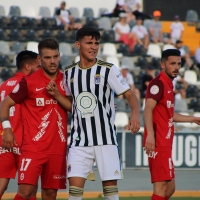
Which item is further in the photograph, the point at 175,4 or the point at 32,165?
the point at 175,4

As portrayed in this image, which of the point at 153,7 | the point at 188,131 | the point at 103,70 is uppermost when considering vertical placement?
the point at 153,7

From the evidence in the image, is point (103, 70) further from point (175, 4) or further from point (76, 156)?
point (175, 4)

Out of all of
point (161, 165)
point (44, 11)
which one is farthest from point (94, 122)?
point (44, 11)

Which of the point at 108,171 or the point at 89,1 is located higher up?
the point at 89,1

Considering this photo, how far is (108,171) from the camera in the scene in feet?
24.5

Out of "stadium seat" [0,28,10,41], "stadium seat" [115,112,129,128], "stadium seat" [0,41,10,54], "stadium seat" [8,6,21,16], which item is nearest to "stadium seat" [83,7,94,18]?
"stadium seat" [8,6,21,16]

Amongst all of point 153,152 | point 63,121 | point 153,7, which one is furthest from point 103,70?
point 153,7

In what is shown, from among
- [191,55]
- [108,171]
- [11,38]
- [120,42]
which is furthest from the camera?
[191,55]

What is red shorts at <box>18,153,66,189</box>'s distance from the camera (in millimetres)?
7664

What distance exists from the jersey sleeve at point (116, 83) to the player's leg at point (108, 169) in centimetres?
61

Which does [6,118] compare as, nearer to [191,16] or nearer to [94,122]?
[94,122]

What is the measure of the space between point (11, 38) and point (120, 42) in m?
3.35

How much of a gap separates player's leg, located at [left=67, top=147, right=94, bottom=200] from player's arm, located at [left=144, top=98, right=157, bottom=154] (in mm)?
726

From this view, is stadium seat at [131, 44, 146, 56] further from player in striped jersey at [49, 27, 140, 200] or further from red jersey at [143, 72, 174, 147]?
player in striped jersey at [49, 27, 140, 200]
